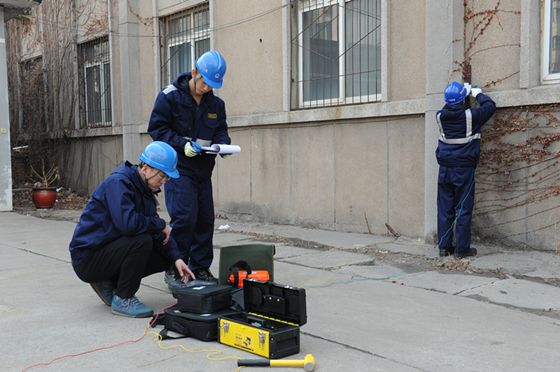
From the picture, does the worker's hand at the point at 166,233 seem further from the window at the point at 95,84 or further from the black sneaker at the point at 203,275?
the window at the point at 95,84

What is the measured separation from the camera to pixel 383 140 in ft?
26.3

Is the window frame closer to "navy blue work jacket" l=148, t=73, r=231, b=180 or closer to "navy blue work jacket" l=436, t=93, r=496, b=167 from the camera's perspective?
"navy blue work jacket" l=436, t=93, r=496, b=167

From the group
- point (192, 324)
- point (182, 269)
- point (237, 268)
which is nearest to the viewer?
point (192, 324)

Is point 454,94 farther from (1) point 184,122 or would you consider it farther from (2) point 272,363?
(2) point 272,363

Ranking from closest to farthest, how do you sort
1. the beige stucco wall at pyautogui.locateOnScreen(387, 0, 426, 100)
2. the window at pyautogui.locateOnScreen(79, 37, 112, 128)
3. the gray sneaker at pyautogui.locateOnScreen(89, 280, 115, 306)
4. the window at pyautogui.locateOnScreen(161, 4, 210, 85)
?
the gray sneaker at pyautogui.locateOnScreen(89, 280, 115, 306)
the beige stucco wall at pyautogui.locateOnScreen(387, 0, 426, 100)
the window at pyautogui.locateOnScreen(161, 4, 210, 85)
the window at pyautogui.locateOnScreen(79, 37, 112, 128)

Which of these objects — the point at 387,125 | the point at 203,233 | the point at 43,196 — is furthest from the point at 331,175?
the point at 43,196

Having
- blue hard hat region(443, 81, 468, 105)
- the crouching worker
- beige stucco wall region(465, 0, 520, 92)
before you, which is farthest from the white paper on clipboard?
beige stucco wall region(465, 0, 520, 92)

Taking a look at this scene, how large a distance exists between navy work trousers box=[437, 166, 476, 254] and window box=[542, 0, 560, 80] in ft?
4.55

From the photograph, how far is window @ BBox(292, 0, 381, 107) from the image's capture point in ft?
27.3

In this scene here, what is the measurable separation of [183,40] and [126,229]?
836 centimetres

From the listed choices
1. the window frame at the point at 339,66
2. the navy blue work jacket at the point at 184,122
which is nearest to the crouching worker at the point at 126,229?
the navy blue work jacket at the point at 184,122

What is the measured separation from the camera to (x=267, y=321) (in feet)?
12.1

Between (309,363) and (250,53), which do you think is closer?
(309,363)

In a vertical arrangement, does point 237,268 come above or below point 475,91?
below
